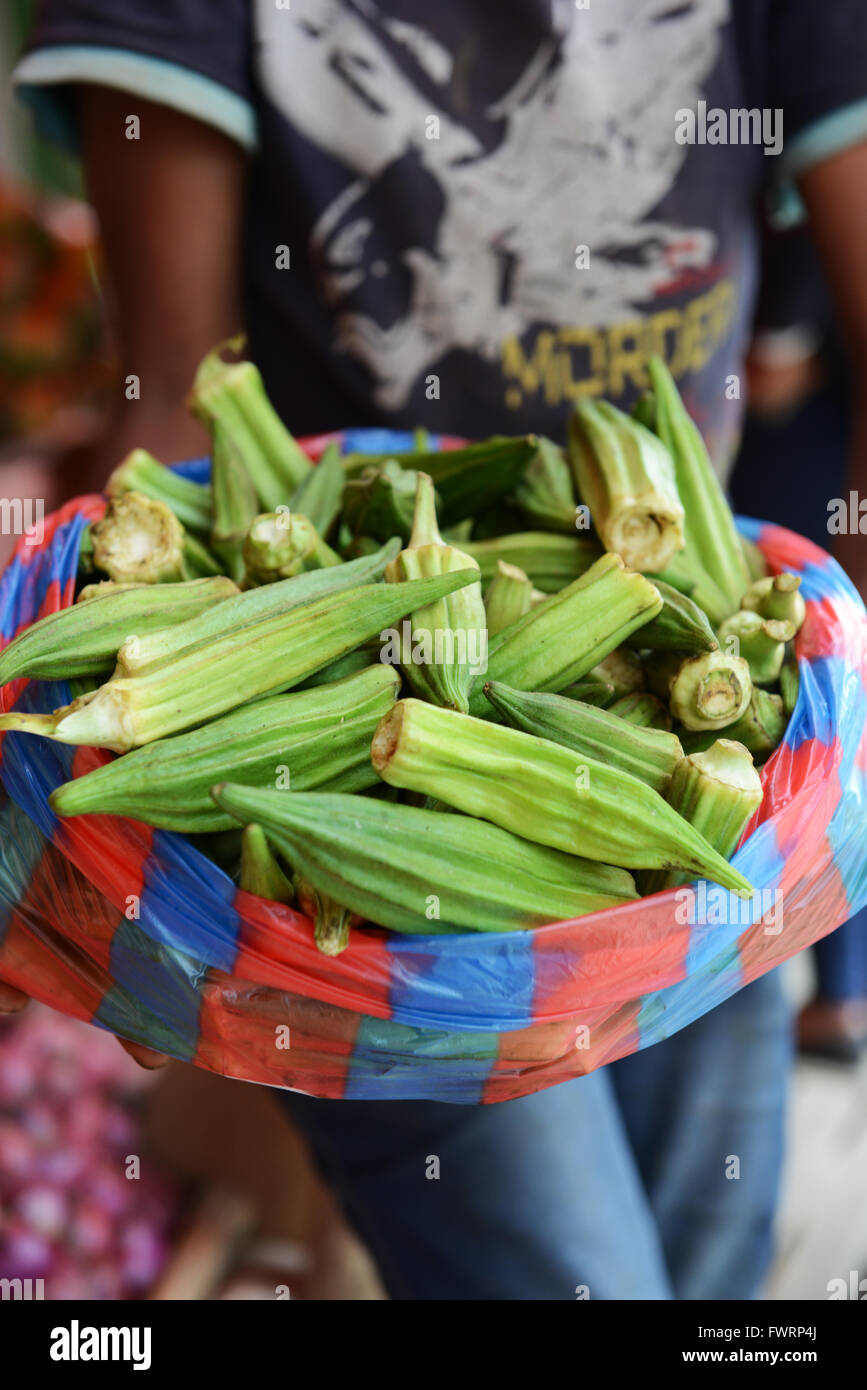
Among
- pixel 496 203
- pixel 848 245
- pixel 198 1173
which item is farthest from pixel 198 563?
pixel 198 1173

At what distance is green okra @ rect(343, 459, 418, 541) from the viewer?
1.22 m

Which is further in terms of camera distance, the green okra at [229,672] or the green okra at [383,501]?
the green okra at [383,501]

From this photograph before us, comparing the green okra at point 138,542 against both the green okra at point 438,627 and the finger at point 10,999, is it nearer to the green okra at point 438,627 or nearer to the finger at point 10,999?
the green okra at point 438,627

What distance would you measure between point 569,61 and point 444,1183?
1457 millimetres

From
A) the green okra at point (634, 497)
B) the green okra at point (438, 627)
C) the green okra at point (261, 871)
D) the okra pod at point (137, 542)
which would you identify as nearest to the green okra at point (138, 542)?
the okra pod at point (137, 542)

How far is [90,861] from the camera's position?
1019 millimetres

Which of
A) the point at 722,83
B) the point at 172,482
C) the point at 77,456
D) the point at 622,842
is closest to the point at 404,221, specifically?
the point at 722,83

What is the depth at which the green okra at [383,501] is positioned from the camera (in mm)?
1219

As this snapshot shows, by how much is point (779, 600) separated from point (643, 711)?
18cm

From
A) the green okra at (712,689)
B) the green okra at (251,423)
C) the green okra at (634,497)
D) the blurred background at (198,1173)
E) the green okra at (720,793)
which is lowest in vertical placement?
the blurred background at (198,1173)

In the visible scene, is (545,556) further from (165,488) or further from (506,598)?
(165,488)

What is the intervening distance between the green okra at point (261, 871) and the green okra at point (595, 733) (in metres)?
0.24

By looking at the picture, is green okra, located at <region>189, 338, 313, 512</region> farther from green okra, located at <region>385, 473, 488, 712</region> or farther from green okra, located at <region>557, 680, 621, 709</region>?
green okra, located at <region>557, 680, 621, 709</region>

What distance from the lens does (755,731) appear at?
111 cm
